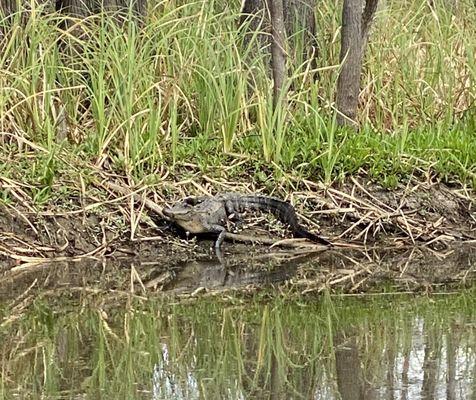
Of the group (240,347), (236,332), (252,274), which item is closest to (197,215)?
(252,274)

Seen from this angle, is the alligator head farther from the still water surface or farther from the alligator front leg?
the still water surface

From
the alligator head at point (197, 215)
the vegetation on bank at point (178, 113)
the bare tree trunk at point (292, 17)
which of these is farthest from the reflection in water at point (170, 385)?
the bare tree trunk at point (292, 17)

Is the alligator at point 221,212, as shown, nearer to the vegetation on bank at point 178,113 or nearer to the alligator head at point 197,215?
the alligator head at point 197,215

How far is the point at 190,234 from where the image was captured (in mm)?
6152

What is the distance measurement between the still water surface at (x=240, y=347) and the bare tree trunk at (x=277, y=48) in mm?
2302

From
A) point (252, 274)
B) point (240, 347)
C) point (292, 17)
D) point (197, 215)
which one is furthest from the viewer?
point (292, 17)

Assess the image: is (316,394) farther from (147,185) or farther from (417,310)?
(147,185)

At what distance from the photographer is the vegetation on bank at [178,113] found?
6.42 m

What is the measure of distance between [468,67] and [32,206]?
143 inches

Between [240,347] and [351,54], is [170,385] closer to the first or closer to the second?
[240,347]

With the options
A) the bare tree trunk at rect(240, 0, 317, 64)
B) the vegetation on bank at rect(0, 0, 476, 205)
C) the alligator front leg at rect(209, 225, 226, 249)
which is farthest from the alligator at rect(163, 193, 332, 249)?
the bare tree trunk at rect(240, 0, 317, 64)

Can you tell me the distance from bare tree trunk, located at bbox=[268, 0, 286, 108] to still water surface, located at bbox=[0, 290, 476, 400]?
230 centimetres

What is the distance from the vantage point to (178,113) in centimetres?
713

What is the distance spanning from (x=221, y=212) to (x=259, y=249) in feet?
1.01
